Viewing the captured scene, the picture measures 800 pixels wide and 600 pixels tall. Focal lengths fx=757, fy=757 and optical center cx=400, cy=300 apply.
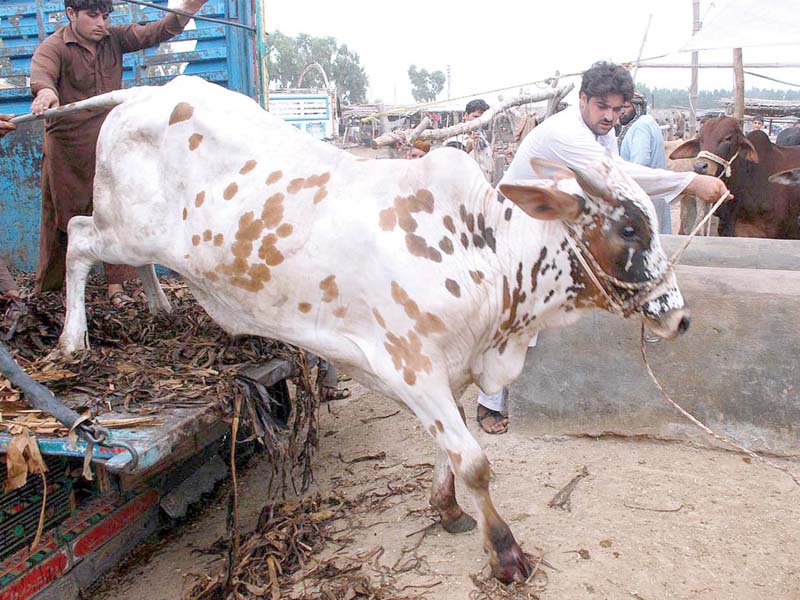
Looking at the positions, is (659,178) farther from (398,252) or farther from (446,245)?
(398,252)

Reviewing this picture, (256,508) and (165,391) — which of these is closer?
(165,391)

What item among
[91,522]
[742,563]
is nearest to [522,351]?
[742,563]

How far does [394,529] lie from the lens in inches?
131

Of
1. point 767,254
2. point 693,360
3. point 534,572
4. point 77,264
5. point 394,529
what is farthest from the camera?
point 767,254

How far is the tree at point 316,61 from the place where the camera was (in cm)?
5494

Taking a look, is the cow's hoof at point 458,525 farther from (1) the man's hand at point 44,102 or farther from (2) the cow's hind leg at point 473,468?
(1) the man's hand at point 44,102

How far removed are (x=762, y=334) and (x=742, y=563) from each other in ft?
4.23

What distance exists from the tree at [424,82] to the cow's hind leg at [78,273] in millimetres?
66600

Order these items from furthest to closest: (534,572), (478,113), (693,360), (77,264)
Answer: (478,113)
(693,360)
(77,264)
(534,572)

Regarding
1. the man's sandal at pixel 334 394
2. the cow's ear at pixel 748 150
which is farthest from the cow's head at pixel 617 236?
the cow's ear at pixel 748 150

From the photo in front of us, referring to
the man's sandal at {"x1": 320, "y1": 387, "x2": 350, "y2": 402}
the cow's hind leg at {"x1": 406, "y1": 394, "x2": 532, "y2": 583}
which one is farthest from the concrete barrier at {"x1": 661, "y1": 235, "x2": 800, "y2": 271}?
the cow's hind leg at {"x1": 406, "y1": 394, "x2": 532, "y2": 583}

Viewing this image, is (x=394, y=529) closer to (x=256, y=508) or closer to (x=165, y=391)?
(x=256, y=508)

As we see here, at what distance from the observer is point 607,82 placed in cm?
356

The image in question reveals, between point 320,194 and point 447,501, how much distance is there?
4.59ft
